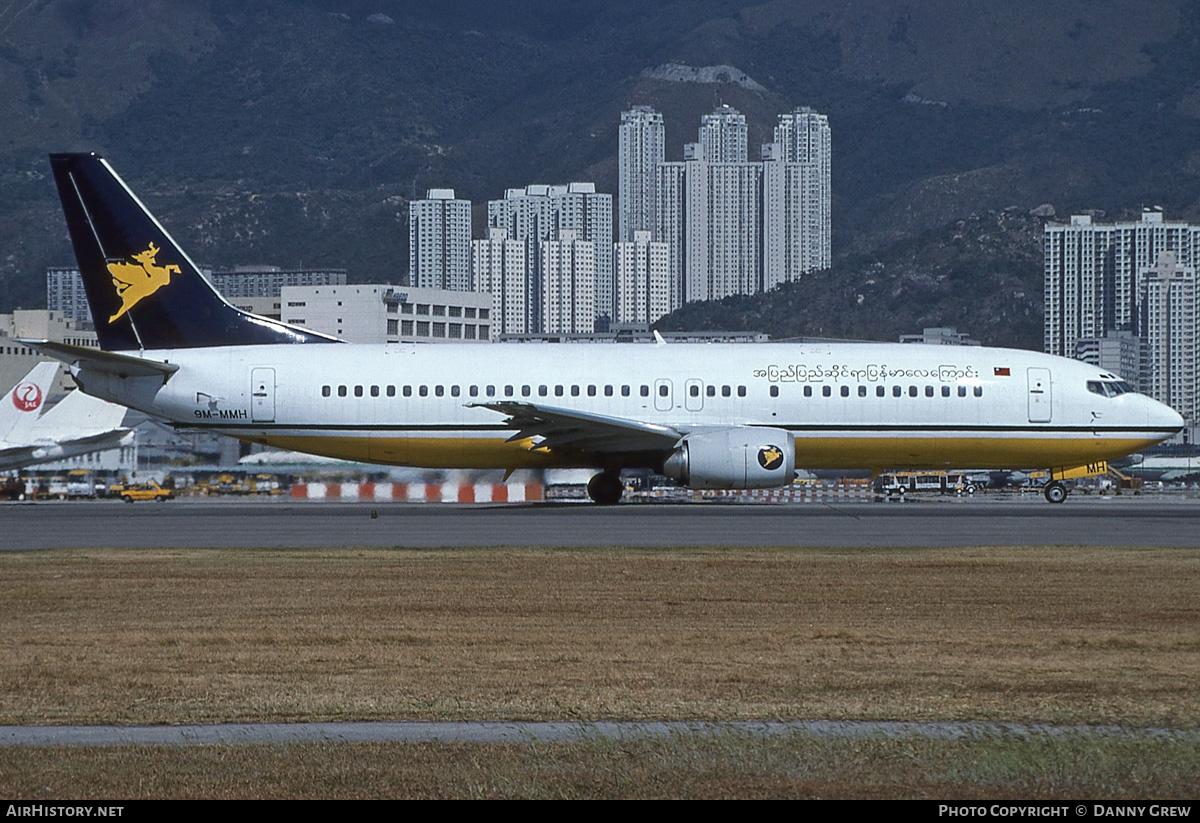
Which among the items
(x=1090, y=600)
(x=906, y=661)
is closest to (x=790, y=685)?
(x=906, y=661)

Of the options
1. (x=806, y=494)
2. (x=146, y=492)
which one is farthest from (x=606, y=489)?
(x=146, y=492)

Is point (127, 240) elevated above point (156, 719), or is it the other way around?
point (127, 240)

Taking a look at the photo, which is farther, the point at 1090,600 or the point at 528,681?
the point at 1090,600

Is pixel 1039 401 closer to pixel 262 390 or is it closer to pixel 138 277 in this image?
pixel 262 390

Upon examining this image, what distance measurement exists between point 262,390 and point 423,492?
17.4 feet

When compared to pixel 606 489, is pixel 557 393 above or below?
above

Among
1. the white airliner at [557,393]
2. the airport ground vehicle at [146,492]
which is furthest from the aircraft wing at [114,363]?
the airport ground vehicle at [146,492]

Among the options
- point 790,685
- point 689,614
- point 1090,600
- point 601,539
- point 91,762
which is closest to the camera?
point 91,762

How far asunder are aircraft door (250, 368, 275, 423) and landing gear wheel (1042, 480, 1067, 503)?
19.0 metres

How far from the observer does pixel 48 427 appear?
58500 mm

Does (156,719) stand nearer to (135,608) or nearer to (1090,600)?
(135,608)

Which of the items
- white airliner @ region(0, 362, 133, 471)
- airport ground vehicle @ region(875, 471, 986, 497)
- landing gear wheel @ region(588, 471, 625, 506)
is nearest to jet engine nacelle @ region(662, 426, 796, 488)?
landing gear wheel @ region(588, 471, 625, 506)
